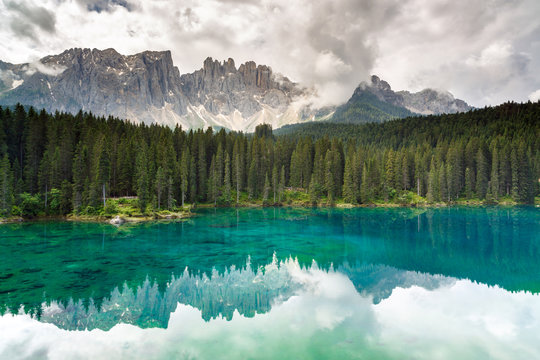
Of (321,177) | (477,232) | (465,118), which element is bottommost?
(477,232)

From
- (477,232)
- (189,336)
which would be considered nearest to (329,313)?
(189,336)

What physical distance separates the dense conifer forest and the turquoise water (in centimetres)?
2143

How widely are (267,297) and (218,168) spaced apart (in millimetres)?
73428

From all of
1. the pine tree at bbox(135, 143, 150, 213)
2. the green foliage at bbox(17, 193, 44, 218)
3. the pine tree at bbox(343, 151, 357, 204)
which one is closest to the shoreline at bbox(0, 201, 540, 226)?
the green foliage at bbox(17, 193, 44, 218)

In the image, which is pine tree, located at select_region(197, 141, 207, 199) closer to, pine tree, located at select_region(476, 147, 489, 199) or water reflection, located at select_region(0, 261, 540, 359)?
water reflection, located at select_region(0, 261, 540, 359)

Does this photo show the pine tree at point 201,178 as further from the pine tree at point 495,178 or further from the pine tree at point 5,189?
the pine tree at point 495,178

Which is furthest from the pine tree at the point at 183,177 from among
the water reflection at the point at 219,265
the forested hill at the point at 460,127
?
the forested hill at the point at 460,127

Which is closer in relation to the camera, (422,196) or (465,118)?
(422,196)

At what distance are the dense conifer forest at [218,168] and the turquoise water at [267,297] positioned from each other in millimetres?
21429

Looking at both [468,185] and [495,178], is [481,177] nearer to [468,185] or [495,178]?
[495,178]

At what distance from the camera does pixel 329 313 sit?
1850cm

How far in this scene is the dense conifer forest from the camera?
6012 centimetres

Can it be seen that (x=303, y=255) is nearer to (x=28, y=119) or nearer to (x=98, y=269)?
(x=98, y=269)

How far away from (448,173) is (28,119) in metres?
118
